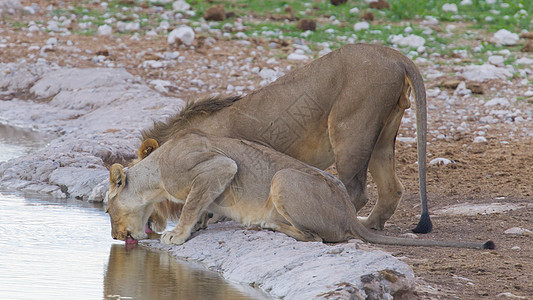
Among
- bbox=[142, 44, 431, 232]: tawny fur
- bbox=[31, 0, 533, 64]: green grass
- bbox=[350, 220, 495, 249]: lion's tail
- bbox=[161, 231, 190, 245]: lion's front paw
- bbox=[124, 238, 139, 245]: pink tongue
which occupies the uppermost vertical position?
bbox=[142, 44, 431, 232]: tawny fur

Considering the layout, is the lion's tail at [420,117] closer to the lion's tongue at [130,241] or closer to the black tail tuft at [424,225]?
the black tail tuft at [424,225]

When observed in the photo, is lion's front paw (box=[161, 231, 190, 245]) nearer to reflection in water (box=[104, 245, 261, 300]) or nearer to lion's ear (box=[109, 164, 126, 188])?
reflection in water (box=[104, 245, 261, 300])

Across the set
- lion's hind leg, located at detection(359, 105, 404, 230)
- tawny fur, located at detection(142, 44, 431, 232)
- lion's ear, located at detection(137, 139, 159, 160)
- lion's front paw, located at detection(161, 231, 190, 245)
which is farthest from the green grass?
lion's front paw, located at detection(161, 231, 190, 245)

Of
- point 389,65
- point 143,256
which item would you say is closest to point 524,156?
point 389,65

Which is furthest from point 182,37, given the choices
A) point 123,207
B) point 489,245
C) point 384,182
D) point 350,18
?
point 489,245

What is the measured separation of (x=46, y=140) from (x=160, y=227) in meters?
4.94

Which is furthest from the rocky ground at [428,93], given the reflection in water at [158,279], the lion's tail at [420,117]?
the reflection in water at [158,279]

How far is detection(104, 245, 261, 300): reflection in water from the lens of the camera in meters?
5.29

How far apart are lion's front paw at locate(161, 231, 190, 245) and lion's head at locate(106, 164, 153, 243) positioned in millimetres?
322

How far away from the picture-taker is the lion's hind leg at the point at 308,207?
633 centimetres

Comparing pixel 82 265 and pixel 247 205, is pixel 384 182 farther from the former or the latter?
pixel 82 265

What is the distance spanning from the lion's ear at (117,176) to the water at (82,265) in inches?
17.8

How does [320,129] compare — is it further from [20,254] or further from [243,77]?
[243,77]

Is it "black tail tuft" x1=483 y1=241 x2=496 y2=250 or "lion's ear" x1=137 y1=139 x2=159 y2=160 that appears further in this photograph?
"lion's ear" x1=137 y1=139 x2=159 y2=160
